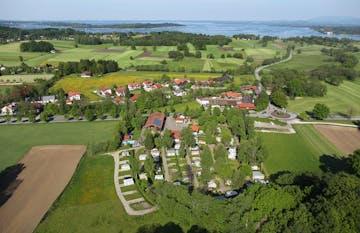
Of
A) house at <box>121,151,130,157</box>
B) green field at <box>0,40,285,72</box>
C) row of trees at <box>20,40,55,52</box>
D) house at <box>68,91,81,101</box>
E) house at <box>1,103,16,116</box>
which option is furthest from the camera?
row of trees at <box>20,40,55,52</box>

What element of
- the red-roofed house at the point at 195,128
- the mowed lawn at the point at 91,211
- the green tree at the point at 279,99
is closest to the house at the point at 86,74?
the red-roofed house at the point at 195,128

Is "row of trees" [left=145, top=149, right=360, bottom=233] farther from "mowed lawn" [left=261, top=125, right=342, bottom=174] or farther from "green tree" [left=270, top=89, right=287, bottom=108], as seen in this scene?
"green tree" [left=270, top=89, right=287, bottom=108]

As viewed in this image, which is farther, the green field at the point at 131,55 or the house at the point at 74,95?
the green field at the point at 131,55

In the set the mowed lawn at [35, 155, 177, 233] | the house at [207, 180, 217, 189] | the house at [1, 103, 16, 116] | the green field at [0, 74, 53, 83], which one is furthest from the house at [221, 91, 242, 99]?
the green field at [0, 74, 53, 83]

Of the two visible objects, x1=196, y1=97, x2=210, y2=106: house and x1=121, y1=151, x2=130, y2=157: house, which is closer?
x1=121, y1=151, x2=130, y2=157: house

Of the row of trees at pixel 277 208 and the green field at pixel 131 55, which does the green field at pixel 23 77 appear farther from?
the row of trees at pixel 277 208

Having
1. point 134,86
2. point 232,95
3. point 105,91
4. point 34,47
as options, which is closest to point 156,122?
point 232,95

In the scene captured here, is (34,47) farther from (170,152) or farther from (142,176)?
(142,176)
